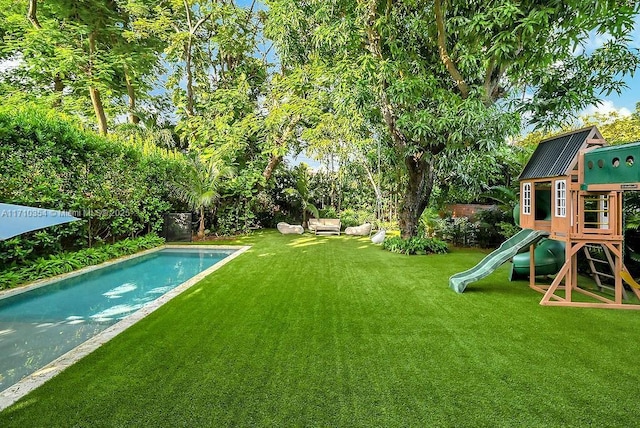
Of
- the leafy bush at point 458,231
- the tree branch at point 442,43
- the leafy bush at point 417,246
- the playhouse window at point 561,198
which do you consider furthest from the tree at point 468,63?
the leafy bush at point 458,231

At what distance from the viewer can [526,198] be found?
577 centimetres

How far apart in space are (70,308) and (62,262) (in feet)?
7.38

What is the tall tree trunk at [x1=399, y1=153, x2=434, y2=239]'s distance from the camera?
974 centimetres

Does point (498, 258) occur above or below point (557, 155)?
below

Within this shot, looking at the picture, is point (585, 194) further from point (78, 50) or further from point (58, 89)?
point (58, 89)

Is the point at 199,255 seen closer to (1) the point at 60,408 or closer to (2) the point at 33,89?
(1) the point at 60,408

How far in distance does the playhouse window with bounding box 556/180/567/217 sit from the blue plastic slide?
417 millimetres

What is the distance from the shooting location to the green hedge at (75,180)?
5.81 meters

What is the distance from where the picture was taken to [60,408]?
2332 millimetres

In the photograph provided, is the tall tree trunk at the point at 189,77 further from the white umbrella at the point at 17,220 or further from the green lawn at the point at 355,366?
the white umbrella at the point at 17,220

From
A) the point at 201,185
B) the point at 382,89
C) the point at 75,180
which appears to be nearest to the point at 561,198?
the point at 382,89

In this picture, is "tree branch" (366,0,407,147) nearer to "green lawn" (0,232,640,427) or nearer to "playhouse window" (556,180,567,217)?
"playhouse window" (556,180,567,217)

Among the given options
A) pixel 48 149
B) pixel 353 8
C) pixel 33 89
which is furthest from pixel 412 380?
pixel 33 89

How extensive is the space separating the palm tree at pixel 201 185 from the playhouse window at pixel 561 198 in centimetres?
1017
